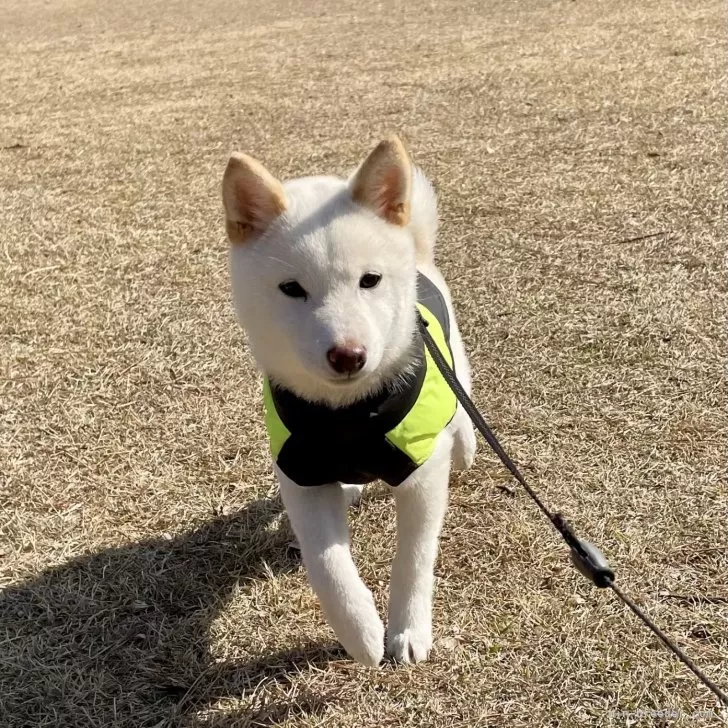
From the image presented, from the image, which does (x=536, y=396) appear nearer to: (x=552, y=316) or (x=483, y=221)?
(x=552, y=316)

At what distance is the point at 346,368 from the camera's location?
1743 millimetres

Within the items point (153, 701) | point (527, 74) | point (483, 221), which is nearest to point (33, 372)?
point (153, 701)

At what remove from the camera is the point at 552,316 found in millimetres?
3637

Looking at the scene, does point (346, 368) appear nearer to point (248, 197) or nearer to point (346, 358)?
point (346, 358)

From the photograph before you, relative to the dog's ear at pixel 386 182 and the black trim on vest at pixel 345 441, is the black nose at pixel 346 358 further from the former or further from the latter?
the dog's ear at pixel 386 182

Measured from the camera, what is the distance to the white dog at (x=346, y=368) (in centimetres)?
186

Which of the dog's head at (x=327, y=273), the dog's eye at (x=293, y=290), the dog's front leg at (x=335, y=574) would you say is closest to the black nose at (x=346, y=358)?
the dog's head at (x=327, y=273)

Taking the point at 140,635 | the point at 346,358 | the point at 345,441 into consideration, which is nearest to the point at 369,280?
the point at 346,358

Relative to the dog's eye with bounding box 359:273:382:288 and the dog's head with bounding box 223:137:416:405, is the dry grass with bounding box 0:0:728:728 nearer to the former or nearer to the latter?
the dog's head with bounding box 223:137:416:405

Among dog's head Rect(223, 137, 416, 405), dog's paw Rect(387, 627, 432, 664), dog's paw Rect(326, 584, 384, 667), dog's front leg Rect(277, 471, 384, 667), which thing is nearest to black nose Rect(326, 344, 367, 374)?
dog's head Rect(223, 137, 416, 405)

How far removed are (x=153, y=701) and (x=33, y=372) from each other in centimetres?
199

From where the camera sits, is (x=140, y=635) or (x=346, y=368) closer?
(x=346, y=368)

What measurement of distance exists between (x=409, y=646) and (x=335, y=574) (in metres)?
0.37

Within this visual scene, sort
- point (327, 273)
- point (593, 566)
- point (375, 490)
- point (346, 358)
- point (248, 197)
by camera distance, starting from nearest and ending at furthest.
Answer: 1. point (593, 566)
2. point (346, 358)
3. point (327, 273)
4. point (248, 197)
5. point (375, 490)
